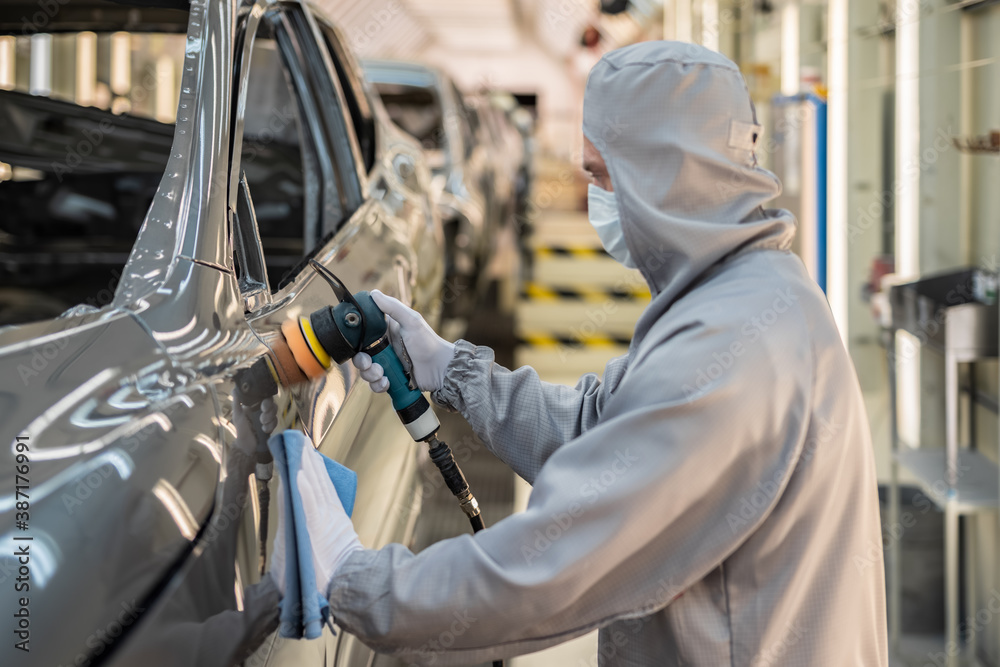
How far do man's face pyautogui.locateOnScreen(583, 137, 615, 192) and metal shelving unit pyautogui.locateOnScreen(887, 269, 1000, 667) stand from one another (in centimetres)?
146

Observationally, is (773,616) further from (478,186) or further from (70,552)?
(478,186)

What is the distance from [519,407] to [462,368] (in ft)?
0.39

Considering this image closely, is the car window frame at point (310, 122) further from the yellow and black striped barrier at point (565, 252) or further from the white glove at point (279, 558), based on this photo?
the yellow and black striped barrier at point (565, 252)

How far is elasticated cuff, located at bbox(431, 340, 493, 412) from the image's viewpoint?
1536 mm

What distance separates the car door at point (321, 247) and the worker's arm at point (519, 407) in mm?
202

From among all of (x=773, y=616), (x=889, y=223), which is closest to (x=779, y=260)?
(x=773, y=616)

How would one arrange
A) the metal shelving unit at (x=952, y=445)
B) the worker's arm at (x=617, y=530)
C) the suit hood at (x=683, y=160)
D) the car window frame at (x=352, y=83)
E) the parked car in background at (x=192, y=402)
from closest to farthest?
1. the parked car in background at (x=192, y=402)
2. the worker's arm at (x=617, y=530)
3. the suit hood at (x=683, y=160)
4. the metal shelving unit at (x=952, y=445)
5. the car window frame at (x=352, y=83)

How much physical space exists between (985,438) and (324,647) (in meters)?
2.29

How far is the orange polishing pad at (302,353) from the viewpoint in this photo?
4.35 ft

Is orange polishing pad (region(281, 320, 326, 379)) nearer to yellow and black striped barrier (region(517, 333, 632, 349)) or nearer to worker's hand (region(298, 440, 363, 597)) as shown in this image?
worker's hand (region(298, 440, 363, 597))

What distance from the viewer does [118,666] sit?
88cm

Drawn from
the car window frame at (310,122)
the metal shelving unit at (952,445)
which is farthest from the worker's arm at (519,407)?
the metal shelving unit at (952,445)

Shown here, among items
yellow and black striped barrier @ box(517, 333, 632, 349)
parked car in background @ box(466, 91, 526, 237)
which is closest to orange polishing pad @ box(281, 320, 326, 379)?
yellow and black striped barrier @ box(517, 333, 632, 349)

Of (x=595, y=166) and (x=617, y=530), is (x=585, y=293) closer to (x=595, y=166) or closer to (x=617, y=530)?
(x=595, y=166)
